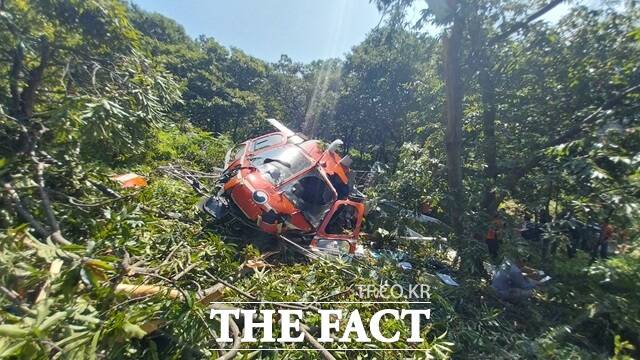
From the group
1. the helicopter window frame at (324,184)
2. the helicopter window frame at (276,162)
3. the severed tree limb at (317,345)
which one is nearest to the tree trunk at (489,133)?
the helicopter window frame at (324,184)

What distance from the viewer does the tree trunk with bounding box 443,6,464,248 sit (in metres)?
4.92

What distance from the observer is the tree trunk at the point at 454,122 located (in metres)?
4.92

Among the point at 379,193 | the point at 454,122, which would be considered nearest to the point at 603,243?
the point at 454,122

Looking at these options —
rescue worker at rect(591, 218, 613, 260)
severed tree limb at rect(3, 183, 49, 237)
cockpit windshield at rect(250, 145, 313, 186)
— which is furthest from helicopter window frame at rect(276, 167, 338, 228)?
rescue worker at rect(591, 218, 613, 260)

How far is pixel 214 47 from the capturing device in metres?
25.6

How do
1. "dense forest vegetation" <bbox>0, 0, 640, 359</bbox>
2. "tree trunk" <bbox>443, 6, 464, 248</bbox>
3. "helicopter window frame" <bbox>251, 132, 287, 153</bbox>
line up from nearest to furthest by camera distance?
"dense forest vegetation" <bbox>0, 0, 640, 359</bbox>, "tree trunk" <bbox>443, 6, 464, 248</bbox>, "helicopter window frame" <bbox>251, 132, 287, 153</bbox>

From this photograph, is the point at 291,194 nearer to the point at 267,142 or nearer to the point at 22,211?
the point at 267,142

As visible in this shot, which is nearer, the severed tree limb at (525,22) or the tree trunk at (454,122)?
the tree trunk at (454,122)

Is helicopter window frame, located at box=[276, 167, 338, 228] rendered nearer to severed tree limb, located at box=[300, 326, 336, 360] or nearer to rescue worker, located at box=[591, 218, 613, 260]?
severed tree limb, located at box=[300, 326, 336, 360]

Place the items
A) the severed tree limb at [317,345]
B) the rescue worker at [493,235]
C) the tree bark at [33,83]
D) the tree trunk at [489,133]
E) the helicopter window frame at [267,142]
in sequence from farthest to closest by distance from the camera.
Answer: the helicopter window frame at [267,142], the tree trunk at [489,133], the rescue worker at [493,235], the tree bark at [33,83], the severed tree limb at [317,345]

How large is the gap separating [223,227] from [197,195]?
1211mm

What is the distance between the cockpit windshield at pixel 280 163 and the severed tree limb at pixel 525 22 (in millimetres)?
3652

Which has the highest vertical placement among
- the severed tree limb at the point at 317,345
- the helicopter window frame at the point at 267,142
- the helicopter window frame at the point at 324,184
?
the helicopter window frame at the point at 267,142

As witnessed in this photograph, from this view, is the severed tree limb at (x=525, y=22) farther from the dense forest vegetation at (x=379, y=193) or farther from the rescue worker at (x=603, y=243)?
the rescue worker at (x=603, y=243)
